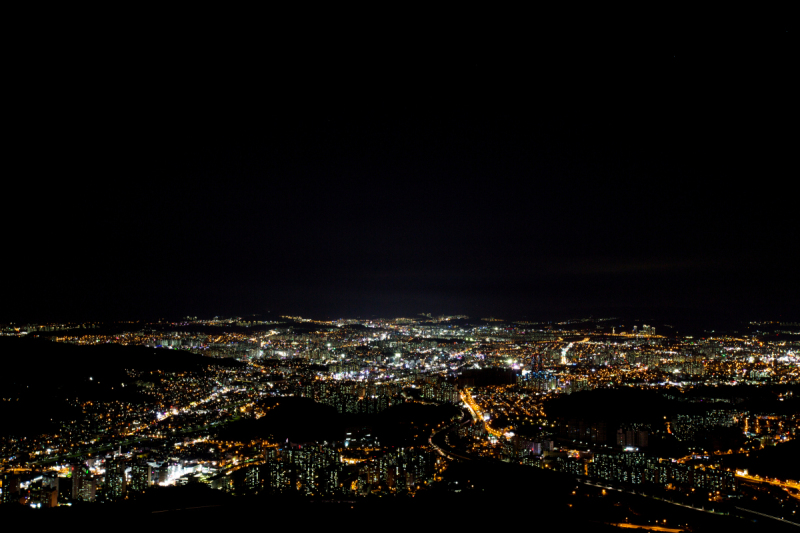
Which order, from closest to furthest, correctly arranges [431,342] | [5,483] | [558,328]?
[5,483], [431,342], [558,328]

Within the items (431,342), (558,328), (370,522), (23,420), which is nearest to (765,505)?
(370,522)

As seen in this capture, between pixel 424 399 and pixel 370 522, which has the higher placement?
pixel 370 522

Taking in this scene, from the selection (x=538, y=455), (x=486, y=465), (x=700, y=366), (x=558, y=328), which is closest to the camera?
(x=486, y=465)

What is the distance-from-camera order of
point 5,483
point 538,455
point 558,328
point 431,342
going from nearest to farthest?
1. point 5,483
2. point 538,455
3. point 431,342
4. point 558,328

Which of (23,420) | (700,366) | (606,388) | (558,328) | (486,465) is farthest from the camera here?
(558,328)

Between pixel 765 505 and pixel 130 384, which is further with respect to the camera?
pixel 130 384

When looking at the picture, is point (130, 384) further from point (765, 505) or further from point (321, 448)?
point (765, 505)

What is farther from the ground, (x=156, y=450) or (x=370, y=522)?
(x=370, y=522)

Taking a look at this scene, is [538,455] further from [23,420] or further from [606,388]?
[23,420]

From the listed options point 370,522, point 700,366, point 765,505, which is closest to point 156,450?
point 370,522
